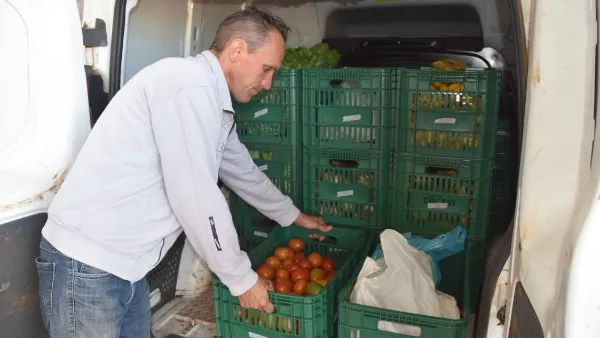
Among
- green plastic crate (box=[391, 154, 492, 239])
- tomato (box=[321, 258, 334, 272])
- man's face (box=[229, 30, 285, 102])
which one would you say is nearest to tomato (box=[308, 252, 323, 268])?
tomato (box=[321, 258, 334, 272])

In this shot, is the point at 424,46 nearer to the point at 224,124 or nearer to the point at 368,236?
the point at 368,236

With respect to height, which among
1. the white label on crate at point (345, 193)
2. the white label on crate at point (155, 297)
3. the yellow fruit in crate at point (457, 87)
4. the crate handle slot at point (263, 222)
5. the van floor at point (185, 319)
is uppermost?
the yellow fruit in crate at point (457, 87)

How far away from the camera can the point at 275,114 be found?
2791 millimetres

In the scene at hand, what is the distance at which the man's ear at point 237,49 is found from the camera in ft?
5.95

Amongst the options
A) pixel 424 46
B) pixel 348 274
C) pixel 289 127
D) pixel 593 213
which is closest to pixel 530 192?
pixel 593 213

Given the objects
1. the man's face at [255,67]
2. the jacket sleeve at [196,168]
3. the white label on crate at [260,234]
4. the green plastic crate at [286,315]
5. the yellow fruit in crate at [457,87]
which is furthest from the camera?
the white label on crate at [260,234]

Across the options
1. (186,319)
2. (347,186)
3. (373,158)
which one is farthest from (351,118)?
(186,319)

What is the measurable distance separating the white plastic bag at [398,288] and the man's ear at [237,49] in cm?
96

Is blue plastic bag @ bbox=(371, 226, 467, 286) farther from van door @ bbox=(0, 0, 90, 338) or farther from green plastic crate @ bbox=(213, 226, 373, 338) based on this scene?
van door @ bbox=(0, 0, 90, 338)

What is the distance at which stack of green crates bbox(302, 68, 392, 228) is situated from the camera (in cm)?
257

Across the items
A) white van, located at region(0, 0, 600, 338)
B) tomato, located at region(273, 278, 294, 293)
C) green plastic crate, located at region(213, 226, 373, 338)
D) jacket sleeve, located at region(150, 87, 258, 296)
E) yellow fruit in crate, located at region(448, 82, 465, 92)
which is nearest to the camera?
white van, located at region(0, 0, 600, 338)

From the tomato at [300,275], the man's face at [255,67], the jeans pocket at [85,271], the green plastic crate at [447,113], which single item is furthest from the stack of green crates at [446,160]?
the jeans pocket at [85,271]

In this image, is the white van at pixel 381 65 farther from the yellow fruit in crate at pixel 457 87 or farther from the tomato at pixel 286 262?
the yellow fruit in crate at pixel 457 87

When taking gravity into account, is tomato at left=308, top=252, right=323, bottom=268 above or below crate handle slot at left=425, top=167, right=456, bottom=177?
below
